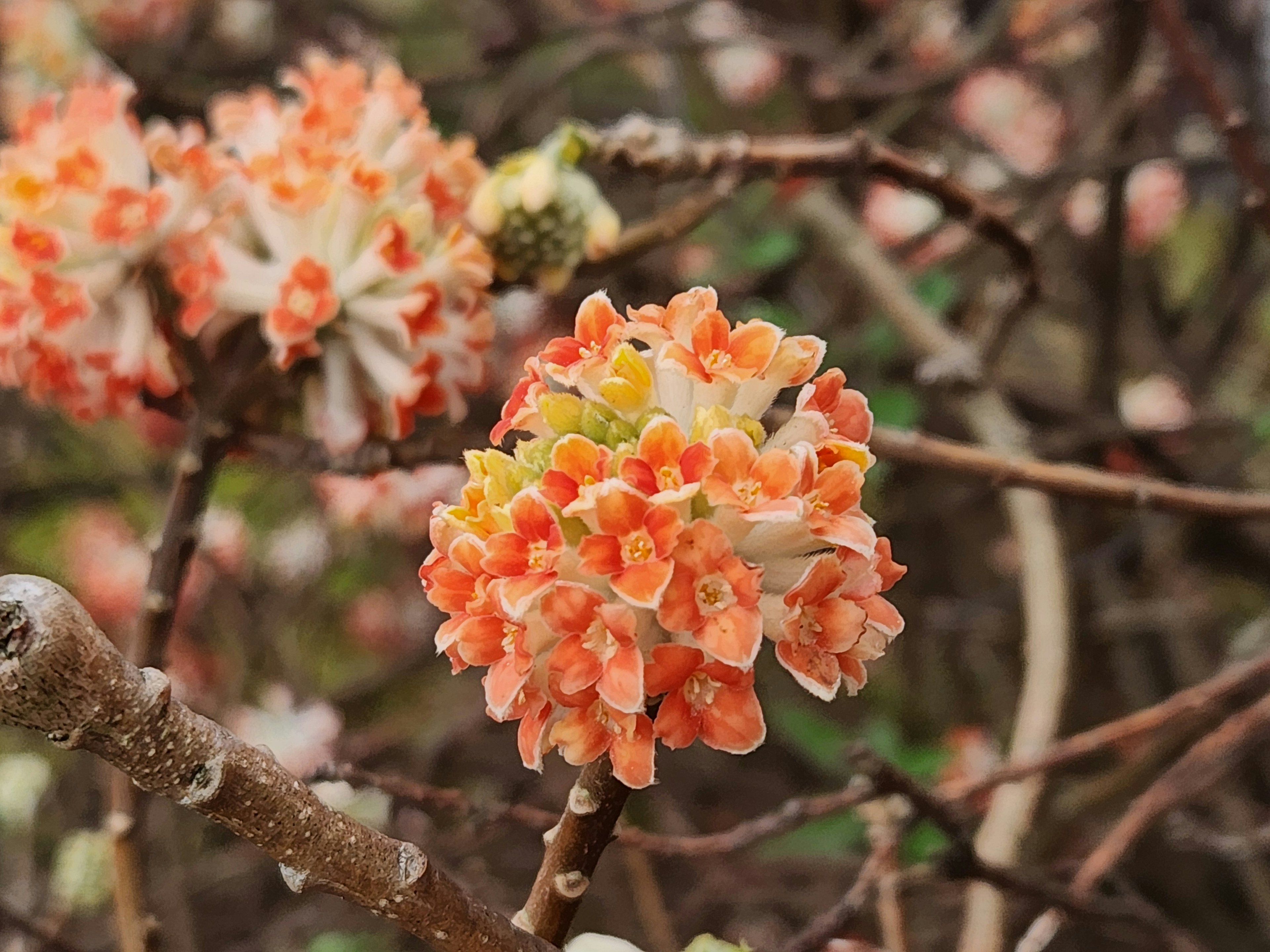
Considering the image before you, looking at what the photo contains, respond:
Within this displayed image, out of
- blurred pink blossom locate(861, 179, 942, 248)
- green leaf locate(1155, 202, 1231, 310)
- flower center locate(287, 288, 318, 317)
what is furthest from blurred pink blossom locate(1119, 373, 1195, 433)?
flower center locate(287, 288, 318, 317)

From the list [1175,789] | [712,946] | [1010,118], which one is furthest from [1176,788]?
[1010,118]

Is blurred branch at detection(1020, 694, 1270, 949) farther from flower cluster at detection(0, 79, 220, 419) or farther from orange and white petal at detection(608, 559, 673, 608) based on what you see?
flower cluster at detection(0, 79, 220, 419)

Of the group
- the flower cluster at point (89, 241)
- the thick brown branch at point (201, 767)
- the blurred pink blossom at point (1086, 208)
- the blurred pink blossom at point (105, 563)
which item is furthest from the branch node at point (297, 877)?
the blurred pink blossom at point (105, 563)

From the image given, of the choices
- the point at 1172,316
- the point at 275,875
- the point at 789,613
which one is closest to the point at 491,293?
the point at 789,613

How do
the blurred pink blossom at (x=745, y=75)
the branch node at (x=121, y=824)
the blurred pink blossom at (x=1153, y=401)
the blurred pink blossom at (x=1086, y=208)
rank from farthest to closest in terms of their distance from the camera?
the blurred pink blossom at (x=745, y=75)
the blurred pink blossom at (x=1153, y=401)
the blurred pink blossom at (x=1086, y=208)
the branch node at (x=121, y=824)

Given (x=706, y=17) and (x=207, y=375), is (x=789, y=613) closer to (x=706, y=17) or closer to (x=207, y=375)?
(x=207, y=375)

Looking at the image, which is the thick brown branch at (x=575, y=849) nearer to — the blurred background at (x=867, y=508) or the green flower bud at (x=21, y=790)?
the blurred background at (x=867, y=508)

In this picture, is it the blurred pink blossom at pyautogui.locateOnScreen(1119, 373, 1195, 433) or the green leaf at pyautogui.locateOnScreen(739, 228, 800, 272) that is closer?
the green leaf at pyautogui.locateOnScreen(739, 228, 800, 272)
